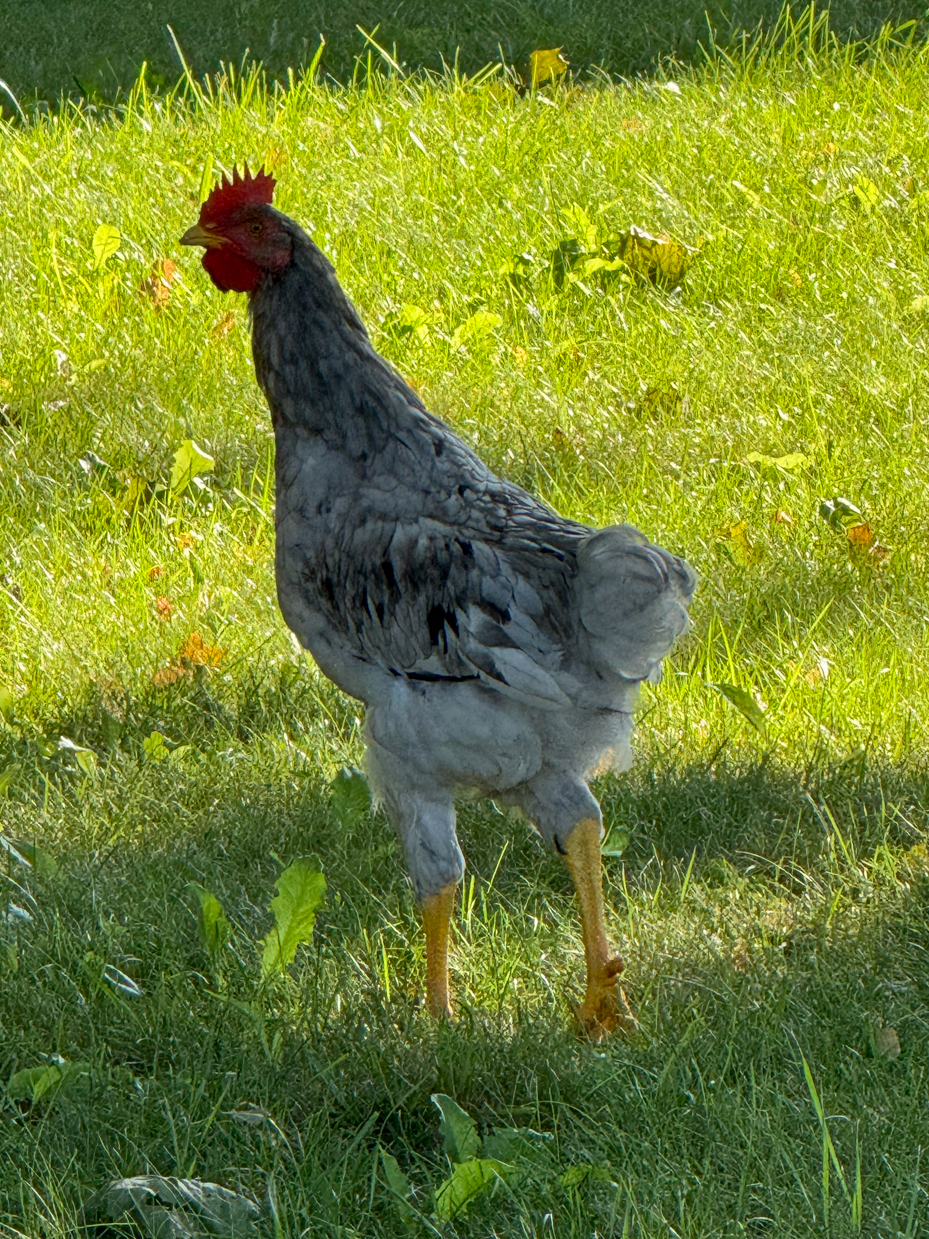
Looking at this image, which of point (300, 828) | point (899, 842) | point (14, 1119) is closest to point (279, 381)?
point (300, 828)

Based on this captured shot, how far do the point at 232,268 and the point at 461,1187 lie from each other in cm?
209

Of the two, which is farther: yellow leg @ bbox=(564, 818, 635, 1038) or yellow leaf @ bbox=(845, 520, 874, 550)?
yellow leaf @ bbox=(845, 520, 874, 550)

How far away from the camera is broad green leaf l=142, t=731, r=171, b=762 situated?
436cm

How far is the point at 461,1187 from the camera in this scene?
2.71 meters

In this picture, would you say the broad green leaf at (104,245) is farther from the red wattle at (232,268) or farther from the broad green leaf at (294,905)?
the broad green leaf at (294,905)

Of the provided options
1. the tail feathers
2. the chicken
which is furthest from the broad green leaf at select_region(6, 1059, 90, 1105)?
the tail feathers

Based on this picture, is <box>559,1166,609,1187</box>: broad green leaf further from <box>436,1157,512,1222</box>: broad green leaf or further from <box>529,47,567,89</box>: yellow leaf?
<box>529,47,567,89</box>: yellow leaf

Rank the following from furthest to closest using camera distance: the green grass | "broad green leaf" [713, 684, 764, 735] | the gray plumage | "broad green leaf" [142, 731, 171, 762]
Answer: the green grass, "broad green leaf" [142, 731, 171, 762], "broad green leaf" [713, 684, 764, 735], the gray plumage

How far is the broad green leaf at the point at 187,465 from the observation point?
5434 mm

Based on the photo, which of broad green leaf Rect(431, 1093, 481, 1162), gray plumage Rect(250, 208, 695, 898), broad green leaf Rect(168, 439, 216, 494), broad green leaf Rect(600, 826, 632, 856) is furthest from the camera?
broad green leaf Rect(168, 439, 216, 494)

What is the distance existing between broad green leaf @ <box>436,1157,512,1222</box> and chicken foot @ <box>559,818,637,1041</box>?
637 millimetres

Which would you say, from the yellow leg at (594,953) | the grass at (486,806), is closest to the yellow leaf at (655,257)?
the grass at (486,806)

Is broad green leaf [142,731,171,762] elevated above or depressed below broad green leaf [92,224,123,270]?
below

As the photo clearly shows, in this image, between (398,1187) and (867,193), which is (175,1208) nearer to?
(398,1187)
